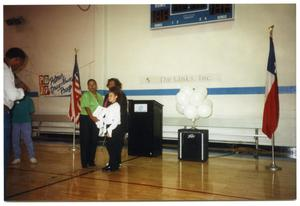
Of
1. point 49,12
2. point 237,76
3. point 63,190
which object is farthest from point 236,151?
point 49,12

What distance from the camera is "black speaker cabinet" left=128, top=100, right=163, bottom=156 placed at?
4844mm

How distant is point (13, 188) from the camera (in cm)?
302

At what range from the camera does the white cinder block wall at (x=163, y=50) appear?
5293mm

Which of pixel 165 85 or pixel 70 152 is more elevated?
pixel 165 85

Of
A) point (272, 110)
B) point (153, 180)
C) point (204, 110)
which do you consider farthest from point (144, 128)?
point (272, 110)

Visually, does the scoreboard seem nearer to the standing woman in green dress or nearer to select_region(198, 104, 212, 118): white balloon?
select_region(198, 104, 212, 118): white balloon

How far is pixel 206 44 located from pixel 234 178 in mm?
3139

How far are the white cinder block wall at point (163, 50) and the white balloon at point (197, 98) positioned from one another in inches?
43.1

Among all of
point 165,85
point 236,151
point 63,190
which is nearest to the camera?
point 63,190

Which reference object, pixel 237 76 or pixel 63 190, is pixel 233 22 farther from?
pixel 63 190

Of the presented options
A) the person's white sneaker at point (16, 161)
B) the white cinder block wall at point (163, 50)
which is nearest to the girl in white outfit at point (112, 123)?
the person's white sneaker at point (16, 161)

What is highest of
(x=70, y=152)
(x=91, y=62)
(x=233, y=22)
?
(x=233, y=22)

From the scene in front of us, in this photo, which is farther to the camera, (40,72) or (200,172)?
(40,72)

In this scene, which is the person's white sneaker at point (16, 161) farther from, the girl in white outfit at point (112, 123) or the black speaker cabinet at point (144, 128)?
the black speaker cabinet at point (144, 128)
